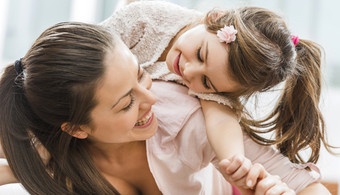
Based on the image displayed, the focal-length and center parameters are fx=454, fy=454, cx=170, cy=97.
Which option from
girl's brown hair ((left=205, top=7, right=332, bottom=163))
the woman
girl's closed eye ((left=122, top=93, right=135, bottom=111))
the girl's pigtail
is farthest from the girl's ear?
the girl's pigtail

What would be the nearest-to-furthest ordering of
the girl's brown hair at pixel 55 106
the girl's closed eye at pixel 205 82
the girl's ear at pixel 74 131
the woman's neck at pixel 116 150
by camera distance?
the girl's brown hair at pixel 55 106 < the girl's ear at pixel 74 131 < the girl's closed eye at pixel 205 82 < the woman's neck at pixel 116 150

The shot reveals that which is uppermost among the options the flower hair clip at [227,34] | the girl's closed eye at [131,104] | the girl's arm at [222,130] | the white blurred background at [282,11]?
the flower hair clip at [227,34]

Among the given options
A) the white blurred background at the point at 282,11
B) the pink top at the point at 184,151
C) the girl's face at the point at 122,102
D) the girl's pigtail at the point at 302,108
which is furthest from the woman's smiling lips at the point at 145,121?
the white blurred background at the point at 282,11

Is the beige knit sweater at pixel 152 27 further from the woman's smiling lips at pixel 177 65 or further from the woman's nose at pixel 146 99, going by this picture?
the woman's nose at pixel 146 99

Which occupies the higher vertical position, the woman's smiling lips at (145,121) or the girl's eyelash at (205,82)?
the girl's eyelash at (205,82)

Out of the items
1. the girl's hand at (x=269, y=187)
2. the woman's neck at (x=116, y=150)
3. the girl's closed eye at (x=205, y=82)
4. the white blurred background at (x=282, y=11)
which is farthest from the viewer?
the white blurred background at (x=282, y=11)

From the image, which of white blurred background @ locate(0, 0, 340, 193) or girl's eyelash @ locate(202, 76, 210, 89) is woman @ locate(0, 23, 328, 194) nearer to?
girl's eyelash @ locate(202, 76, 210, 89)

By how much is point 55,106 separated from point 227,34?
532 mm

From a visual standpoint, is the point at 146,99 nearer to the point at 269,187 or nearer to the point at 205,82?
the point at 205,82

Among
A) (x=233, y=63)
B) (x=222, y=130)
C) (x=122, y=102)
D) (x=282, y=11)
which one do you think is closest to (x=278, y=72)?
(x=233, y=63)

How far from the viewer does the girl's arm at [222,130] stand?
A: 1263 millimetres

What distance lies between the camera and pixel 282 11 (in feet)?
Answer: 9.00

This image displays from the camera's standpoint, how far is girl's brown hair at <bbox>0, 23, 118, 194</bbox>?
1187 mm

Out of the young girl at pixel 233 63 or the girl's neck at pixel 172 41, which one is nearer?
the young girl at pixel 233 63
